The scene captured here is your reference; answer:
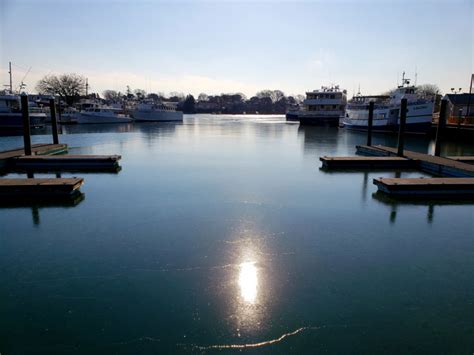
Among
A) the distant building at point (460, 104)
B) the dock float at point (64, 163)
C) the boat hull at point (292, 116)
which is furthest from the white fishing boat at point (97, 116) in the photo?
the distant building at point (460, 104)

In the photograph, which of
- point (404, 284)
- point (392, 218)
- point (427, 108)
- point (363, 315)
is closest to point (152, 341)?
point (363, 315)

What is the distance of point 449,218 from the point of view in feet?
28.3

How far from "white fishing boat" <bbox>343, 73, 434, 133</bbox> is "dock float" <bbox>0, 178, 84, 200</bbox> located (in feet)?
93.0

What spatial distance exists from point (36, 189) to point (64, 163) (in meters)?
5.66

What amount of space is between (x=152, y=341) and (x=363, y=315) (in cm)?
266

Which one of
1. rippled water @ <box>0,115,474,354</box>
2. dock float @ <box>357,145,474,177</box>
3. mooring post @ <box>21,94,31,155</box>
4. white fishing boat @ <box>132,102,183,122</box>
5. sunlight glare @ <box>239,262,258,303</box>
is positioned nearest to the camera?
rippled water @ <box>0,115,474,354</box>

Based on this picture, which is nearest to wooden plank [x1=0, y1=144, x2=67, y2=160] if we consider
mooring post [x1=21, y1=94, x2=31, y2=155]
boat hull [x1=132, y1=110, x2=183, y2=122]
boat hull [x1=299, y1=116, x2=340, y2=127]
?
mooring post [x1=21, y1=94, x2=31, y2=155]

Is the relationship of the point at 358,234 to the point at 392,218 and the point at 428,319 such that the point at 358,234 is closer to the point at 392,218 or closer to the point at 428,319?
the point at 392,218

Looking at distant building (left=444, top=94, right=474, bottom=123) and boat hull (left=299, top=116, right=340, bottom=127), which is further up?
distant building (left=444, top=94, right=474, bottom=123)

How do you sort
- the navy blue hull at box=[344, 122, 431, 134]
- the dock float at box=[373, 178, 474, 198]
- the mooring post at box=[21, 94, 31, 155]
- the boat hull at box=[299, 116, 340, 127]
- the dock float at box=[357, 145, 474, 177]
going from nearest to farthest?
the dock float at box=[373, 178, 474, 198] < the dock float at box=[357, 145, 474, 177] < the mooring post at box=[21, 94, 31, 155] < the navy blue hull at box=[344, 122, 431, 134] < the boat hull at box=[299, 116, 340, 127]

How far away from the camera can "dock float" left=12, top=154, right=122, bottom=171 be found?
49.3 feet

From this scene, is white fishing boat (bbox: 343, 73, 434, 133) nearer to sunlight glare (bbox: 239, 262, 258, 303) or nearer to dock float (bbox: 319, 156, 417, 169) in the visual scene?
dock float (bbox: 319, 156, 417, 169)

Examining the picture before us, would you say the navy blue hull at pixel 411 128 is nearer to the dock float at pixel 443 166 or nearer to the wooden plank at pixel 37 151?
the dock float at pixel 443 166

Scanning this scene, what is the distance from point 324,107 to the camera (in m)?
60.3
